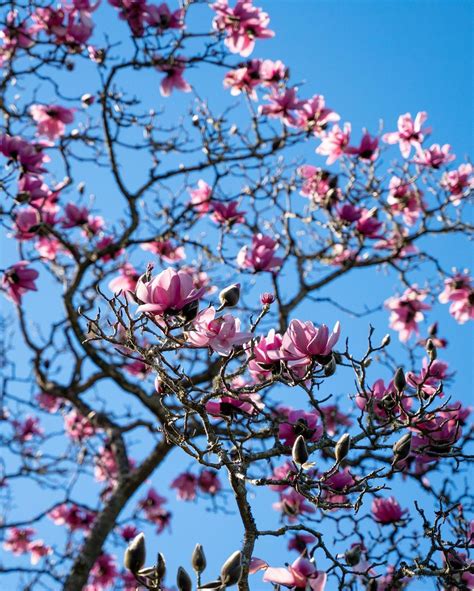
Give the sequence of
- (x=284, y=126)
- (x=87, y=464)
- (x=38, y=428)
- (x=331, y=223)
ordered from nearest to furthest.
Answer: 1. (x=331, y=223)
2. (x=284, y=126)
3. (x=87, y=464)
4. (x=38, y=428)

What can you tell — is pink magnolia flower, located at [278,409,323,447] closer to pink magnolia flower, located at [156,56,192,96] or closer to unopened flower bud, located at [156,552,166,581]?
unopened flower bud, located at [156,552,166,581]

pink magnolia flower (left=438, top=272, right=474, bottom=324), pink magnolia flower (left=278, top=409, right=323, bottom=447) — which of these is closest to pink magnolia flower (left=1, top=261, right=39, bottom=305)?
pink magnolia flower (left=278, top=409, right=323, bottom=447)

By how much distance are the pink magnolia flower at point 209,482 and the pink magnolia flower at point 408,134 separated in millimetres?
2487

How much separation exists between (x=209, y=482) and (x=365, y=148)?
2.45m

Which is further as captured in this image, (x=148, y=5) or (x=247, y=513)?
(x=148, y=5)

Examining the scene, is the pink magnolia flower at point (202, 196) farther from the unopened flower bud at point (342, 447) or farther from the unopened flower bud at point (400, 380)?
the unopened flower bud at point (342, 447)

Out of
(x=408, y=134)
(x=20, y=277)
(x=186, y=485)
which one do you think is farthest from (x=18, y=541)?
(x=408, y=134)

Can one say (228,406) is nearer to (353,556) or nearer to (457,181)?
(353,556)

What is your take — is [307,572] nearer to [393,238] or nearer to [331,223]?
[331,223]

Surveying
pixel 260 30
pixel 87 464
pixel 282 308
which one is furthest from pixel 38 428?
pixel 260 30

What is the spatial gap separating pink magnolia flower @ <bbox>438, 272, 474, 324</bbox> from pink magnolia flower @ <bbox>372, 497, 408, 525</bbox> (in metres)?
1.75

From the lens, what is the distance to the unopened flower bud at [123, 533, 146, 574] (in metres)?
1.30

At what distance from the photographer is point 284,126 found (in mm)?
4352

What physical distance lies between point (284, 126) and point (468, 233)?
1.43 metres
